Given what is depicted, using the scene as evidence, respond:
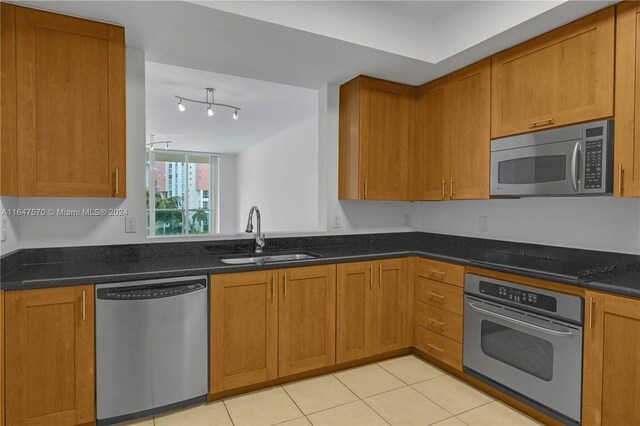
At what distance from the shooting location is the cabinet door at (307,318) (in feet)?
8.16

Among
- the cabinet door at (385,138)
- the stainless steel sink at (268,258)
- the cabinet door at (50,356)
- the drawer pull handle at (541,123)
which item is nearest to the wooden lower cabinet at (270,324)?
the stainless steel sink at (268,258)

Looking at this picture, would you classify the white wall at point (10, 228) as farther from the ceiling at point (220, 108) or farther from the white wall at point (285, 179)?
the white wall at point (285, 179)

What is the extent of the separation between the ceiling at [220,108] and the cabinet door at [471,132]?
1681 mm

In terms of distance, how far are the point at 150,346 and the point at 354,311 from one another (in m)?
1.39

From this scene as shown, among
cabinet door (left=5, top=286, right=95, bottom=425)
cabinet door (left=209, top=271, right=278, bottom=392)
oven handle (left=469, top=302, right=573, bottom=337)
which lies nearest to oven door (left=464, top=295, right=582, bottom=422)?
oven handle (left=469, top=302, right=573, bottom=337)

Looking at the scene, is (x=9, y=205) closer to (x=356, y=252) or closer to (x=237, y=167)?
(x=356, y=252)

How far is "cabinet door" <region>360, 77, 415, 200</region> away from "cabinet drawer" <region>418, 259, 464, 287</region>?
2.19 ft

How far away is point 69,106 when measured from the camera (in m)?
2.11

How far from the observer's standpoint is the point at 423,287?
9.53 feet

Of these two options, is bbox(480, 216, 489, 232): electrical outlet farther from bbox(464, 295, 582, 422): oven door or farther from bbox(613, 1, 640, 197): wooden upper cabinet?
bbox(613, 1, 640, 197): wooden upper cabinet

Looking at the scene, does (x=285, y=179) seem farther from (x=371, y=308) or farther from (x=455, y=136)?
(x=371, y=308)

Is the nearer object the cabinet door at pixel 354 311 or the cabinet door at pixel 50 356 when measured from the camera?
the cabinet door at pixel 50 356

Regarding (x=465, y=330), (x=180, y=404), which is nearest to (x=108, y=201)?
(x=180, y=404)

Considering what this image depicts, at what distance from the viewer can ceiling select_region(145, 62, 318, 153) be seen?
3715mm
